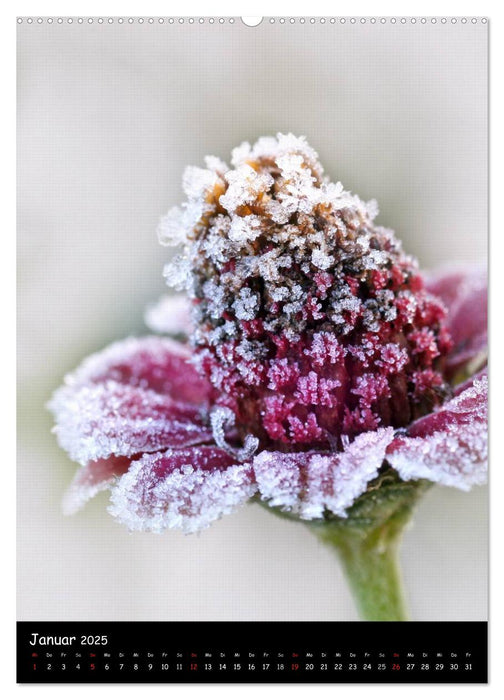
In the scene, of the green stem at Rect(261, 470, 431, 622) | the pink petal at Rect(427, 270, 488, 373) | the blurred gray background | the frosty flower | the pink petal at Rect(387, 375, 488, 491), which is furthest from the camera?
the blurred gray background

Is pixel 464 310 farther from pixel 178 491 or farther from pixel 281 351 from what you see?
pixel 178 491

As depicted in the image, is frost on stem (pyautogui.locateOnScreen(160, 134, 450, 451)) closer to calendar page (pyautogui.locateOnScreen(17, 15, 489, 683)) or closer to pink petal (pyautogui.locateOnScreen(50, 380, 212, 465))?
calendar page (pyautogui.locateOnScreen(17, 15, 489, 683))

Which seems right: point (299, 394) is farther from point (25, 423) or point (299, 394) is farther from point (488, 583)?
point (25, 423)

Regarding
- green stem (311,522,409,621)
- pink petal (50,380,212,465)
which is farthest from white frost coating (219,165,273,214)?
green stem (311,522,409,621)

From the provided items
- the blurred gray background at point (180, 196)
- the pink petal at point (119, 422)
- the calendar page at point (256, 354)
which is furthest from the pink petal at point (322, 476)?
the blurred gray background at point (180, 196)

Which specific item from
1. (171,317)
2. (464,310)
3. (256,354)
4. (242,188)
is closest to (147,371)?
(171,317)
